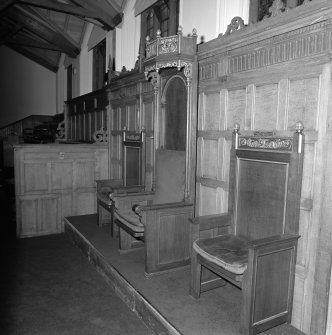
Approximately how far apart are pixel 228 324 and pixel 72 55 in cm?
809

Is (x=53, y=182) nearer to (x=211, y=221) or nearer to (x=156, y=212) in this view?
(x=156, y=212)

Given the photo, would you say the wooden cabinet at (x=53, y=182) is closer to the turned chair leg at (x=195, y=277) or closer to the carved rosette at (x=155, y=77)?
the carved rosette at (x=155, y=77)

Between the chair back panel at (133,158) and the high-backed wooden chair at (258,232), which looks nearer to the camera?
the high-backed wooden chair at (258,232)

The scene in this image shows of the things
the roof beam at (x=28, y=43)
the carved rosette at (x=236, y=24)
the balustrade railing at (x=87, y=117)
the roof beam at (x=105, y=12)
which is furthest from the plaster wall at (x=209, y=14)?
the roof beam at (x=28, y=43)

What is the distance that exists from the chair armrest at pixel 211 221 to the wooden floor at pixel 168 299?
56 centimetres

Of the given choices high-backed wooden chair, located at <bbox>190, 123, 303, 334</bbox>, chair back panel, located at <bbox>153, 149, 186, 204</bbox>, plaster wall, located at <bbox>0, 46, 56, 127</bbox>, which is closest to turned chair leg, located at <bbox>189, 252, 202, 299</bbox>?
high-backed wooden chair, located at <bbox>190, 123, 303, 334</bbox>

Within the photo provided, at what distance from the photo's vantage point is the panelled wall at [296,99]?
81.5 inches

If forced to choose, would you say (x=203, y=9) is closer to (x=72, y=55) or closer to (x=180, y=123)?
(x=180, y=123)

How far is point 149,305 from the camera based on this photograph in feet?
7.99

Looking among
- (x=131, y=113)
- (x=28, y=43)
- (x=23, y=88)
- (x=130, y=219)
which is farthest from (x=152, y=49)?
(x=23, y=88)

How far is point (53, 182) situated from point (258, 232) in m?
3.32

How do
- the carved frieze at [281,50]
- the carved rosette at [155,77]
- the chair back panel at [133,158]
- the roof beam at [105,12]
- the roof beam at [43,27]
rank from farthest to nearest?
1. the roof beam at [43,27]
2. the roof beam at [105,12]
3. the chair back panel at [133,158]
4. the carved rosette at [155,77]
5. the carved frieze at [281,50]

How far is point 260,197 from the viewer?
252cm

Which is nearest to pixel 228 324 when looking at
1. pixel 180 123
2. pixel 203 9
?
pixel 180 123
